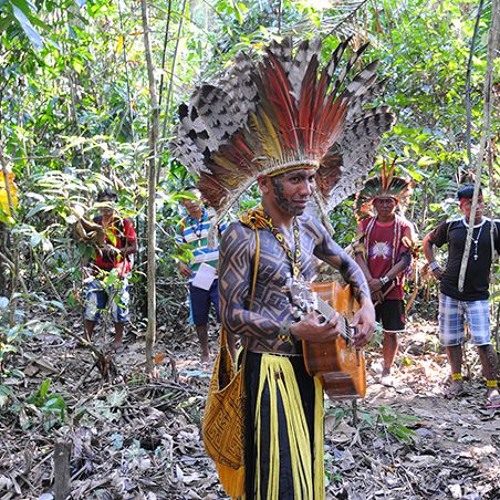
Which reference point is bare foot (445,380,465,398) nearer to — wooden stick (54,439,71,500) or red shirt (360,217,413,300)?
red shirt (360,217,413,300)

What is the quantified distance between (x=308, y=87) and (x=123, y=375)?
3.42m

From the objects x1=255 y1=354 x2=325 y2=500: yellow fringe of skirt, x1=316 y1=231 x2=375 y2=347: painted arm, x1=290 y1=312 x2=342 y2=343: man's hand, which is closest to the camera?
x1=290 y1=312 x2=342 y2=343: man's hand

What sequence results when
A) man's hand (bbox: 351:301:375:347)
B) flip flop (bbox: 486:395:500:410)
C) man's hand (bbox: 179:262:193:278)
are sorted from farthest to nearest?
man's hand (bbox: 179:262:193:278)
flip flop (bbox: 486:395:500:410)
man's hand (bbox: 351:301:375:347)

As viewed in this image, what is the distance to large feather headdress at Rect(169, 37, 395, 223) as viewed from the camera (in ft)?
9.60

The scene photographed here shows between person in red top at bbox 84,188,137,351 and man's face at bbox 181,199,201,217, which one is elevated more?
man's face at bbox 181,199,201,217

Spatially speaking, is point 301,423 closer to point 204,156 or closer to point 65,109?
point 204,156

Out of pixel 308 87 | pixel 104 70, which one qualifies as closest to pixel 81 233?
pixel 308 87

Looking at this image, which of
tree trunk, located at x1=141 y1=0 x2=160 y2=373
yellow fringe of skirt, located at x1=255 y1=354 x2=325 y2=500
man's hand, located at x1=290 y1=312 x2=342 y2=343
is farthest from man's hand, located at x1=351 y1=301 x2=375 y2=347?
tree trunk, located at x1=141 y1=0 x2=160 y2=373

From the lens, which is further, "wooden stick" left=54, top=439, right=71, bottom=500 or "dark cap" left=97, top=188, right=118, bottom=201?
"dark cap" left=97, top=188, right=118, bottom=201

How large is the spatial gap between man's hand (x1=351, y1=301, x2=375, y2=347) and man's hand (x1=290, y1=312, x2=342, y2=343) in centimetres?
38

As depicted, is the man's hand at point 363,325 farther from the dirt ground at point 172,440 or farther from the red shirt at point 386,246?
the red shirt at point 386,246

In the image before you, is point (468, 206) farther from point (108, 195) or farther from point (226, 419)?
point (226, 419)

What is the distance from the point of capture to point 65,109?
8328 mm

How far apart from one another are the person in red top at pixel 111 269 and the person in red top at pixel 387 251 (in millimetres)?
2254
